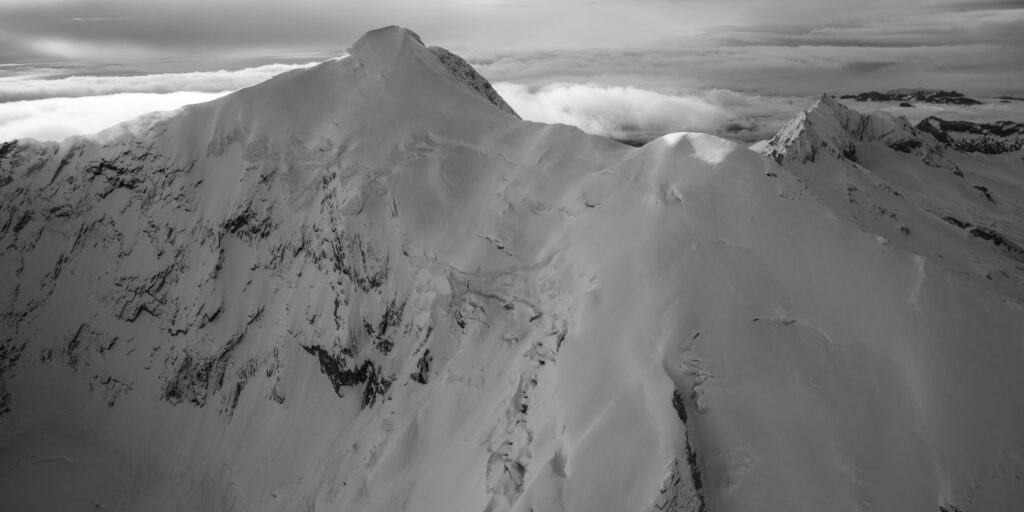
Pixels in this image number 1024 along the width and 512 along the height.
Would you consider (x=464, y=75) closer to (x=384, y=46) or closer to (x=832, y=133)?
(x=384, y=46)

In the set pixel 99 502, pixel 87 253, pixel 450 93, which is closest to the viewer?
pixel 99 502

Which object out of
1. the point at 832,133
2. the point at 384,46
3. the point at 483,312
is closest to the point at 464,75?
the point at 384,46

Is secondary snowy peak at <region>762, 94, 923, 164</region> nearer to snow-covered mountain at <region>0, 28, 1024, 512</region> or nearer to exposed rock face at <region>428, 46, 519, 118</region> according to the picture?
snow-covered mountain at <region>0, 28, 1024, 512</region>

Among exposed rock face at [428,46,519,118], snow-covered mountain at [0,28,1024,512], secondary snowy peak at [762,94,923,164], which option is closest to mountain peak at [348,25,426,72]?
snow-covered mountain at [0,28,1024,512]

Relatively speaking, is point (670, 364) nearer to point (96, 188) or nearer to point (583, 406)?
point (583, 406)

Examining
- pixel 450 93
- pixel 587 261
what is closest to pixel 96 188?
pixel 450 93

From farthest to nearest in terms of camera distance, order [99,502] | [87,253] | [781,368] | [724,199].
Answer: [87,253] → [99,502] → [724,199] → [781,368]
